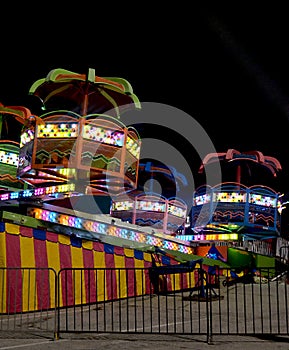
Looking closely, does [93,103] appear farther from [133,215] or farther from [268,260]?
[268,260]

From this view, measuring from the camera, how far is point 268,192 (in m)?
22.8

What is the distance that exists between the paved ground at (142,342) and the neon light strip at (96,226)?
18.8 ft

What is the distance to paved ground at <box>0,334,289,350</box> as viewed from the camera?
21.8 ft

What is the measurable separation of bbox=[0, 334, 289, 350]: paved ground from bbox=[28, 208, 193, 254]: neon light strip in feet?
18.8

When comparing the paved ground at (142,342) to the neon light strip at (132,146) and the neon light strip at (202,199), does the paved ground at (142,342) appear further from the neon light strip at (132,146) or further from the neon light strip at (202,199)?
the neon light strip at (202,199)

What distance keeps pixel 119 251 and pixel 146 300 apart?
1791mm

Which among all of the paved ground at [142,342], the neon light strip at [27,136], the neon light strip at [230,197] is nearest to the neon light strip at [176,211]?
the neon light strip at [230,197]

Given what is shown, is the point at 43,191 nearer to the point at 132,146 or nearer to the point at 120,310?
the point at 132,146

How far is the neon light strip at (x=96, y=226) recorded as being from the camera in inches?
516

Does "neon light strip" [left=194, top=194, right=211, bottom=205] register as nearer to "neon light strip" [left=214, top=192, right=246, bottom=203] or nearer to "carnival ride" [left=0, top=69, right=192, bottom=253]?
"neon light strip" [left=214, top=192, right=246, bottom=203]

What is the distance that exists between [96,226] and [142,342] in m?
7.79

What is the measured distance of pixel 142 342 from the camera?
23.2ft

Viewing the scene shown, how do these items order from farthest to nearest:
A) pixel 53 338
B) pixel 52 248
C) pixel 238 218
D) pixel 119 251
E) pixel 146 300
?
pixel 238 218, pixel 119 251, pixel 146 300, pixel 52 248, pixel 53 338

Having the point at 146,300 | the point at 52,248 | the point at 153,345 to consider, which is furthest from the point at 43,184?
the point at 153,345
